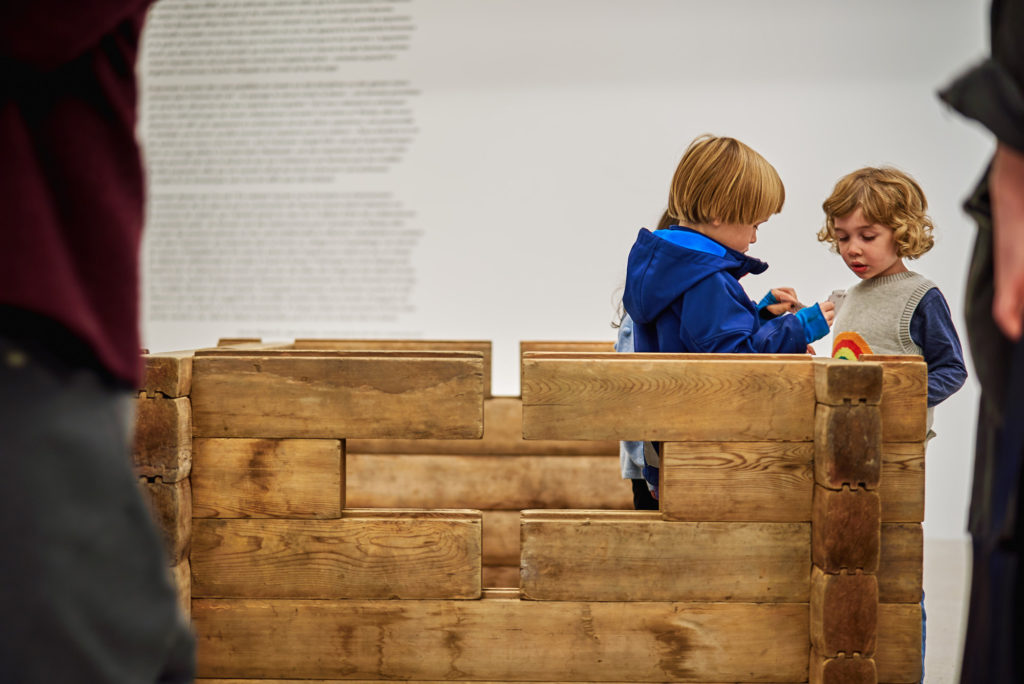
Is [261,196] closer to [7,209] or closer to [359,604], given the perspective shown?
[359,604]

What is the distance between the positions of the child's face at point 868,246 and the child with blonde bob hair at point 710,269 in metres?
0.38

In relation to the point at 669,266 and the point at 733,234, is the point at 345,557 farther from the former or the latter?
the point at 733,234

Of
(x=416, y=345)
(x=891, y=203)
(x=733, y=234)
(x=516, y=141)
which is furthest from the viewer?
(x=516, y=141)

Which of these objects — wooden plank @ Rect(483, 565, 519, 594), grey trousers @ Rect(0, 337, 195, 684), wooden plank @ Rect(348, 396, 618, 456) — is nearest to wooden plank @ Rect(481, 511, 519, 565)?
wooden plank @ Rect(483, 565, 519, 594)

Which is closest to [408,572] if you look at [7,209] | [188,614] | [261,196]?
[188,614]

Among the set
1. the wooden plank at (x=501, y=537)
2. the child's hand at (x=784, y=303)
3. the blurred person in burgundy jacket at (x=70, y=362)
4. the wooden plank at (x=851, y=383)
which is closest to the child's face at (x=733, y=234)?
the child's hand at (x=784, y=303)

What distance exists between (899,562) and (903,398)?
0.99ft

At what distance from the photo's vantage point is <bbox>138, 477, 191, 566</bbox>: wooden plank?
1.59 m

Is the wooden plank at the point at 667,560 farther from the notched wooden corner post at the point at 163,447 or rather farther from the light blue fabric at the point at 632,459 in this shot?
the notched wooden corner post at the point at 163,447

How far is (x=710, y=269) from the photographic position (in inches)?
75.2

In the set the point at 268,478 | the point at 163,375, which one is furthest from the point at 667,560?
the point at 163,375

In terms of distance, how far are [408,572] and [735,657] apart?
2.02 feet

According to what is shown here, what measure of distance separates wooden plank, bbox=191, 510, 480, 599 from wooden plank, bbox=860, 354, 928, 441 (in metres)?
0.79

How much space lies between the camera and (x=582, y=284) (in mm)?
4277
